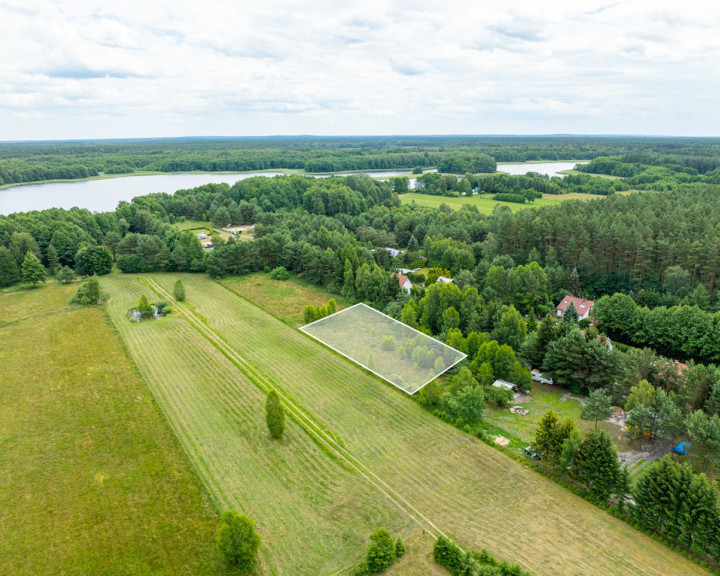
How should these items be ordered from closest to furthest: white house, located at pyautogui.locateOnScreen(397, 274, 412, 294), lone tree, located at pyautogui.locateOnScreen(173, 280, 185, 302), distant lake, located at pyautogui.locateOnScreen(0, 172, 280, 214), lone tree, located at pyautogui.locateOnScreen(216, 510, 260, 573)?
lone tree, located at pyautogui.locateOnScreen(216, 510, 260, 573) < white house, located at pyautogui.locateOnScreen(397, 274, 412, 294) < lone tree, located at pyautogui.locateOnScreen(173, 280, 185, 302) < distant lake, located at pyautogui.locateOnScreen(0, 172, 280, 214)

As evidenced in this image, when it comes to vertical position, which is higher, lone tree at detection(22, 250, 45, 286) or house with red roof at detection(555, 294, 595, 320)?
lone tree at detection(22, 250, 45, 286)

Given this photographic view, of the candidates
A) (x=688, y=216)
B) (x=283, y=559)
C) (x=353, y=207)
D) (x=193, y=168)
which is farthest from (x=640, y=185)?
(x=193, y=168)

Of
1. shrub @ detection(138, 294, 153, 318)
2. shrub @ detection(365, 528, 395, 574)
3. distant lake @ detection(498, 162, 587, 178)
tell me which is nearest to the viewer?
shrub @ detection(365, 528, 395, 574)

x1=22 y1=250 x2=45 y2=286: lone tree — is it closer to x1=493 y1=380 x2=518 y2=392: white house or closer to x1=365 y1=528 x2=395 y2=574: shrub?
x1=493 y1=380 x2=518 y2=392: white house

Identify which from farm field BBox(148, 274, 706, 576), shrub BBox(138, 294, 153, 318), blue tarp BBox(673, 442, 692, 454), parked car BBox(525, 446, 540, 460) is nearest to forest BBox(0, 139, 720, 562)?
blue tarp BBox(673, 442, 692, 454)

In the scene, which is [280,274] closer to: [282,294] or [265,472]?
[282,294]
